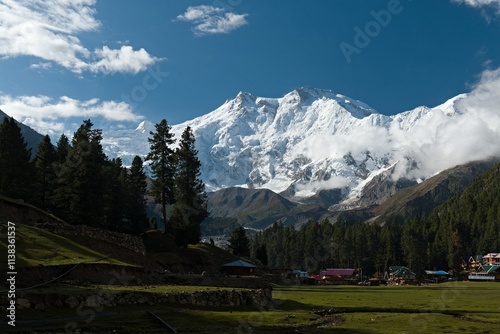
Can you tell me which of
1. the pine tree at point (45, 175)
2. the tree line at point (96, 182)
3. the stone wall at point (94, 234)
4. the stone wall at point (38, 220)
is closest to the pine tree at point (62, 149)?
the tree line at point (96, 182)

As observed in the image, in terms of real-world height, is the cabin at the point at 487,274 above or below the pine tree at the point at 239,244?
below

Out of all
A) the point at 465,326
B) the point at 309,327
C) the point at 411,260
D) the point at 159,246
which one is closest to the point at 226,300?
the point at 309,327

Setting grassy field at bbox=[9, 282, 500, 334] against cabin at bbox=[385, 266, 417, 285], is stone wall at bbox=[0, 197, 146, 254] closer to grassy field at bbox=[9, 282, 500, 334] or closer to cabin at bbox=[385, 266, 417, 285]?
grassy field at bbox=[9, 282, 500, 334]

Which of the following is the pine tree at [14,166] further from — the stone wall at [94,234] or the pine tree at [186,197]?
the pine tree at [186,197]

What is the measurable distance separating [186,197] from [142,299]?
58.0m

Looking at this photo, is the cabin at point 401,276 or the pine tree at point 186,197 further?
the cabin at point 401,276

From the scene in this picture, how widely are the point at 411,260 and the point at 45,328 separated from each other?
16798 cm

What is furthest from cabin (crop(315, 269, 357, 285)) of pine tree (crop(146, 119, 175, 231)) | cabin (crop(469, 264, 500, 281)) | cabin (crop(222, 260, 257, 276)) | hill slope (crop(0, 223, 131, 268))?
hill slope (crop(0, 223, 131, 268))

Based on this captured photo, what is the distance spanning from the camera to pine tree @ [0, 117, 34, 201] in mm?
72312

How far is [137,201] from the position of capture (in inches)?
4031

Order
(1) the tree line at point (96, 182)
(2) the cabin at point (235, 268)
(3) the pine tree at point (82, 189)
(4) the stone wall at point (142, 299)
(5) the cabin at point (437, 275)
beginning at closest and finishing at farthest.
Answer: (4) the stone wall at point (142, 299) < (3) the pine tree at point (82, 189) < (1) the tree line at point (96, 182) < (2) the cabin at point (235, 268) < (5) the cabin at point (437, 275)

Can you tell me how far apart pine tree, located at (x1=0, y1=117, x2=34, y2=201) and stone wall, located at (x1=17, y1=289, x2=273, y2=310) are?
39.6m

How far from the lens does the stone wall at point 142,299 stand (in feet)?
105

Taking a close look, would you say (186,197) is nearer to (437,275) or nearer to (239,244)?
(239,244)
